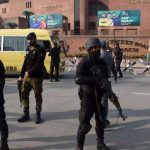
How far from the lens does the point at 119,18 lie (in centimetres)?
5988

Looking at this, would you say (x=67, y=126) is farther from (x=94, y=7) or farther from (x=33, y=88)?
(x=94, y=7)

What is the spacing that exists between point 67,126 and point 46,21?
59303 mm

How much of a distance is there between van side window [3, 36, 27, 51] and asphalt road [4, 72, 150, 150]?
5289 mm

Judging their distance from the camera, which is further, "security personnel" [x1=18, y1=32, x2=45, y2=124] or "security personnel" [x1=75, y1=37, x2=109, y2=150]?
"security personnel" [x1=18, y1=32, x2=45, y2=124]

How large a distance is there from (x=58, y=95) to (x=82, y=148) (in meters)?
6.65

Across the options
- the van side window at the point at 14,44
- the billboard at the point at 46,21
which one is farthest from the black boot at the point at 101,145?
the billboard at the point at 46,21

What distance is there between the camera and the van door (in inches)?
723

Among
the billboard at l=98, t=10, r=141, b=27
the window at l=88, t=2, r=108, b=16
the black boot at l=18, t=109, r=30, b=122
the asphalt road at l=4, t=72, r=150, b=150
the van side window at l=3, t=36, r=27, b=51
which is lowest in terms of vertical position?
the asphalt road at l=4, t=72, r=150, b=150

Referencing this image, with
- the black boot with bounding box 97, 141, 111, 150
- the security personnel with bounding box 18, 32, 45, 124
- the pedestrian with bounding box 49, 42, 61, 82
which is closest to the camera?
the black boot with bounding box 97, 141, 111, 150

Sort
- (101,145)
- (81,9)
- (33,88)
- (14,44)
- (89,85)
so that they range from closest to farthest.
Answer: (89,85) → (101,145) → (33,88) → (14,44) → (81,9)

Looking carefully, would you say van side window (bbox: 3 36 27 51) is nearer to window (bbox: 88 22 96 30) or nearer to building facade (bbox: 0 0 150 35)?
building facade (bbox: 0 0 150 35)

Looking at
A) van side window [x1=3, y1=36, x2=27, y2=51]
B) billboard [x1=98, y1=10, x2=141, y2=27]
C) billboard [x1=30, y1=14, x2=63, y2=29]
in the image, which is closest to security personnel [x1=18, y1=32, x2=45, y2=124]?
van side window [x1=3, y1=36, x2=27, y2=51]

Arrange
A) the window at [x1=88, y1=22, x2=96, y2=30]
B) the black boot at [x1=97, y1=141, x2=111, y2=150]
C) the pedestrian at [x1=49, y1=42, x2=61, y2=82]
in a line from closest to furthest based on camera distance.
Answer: the black boot at [x1=97, y1=141, x2=111, y2=150]
the pedestrian at [x1=49, y1=42, x2=61, y2=82]
the window at [x1=88, y1=22, x2=96, y2=30]

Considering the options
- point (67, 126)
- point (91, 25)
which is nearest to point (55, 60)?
point (67, 126)
